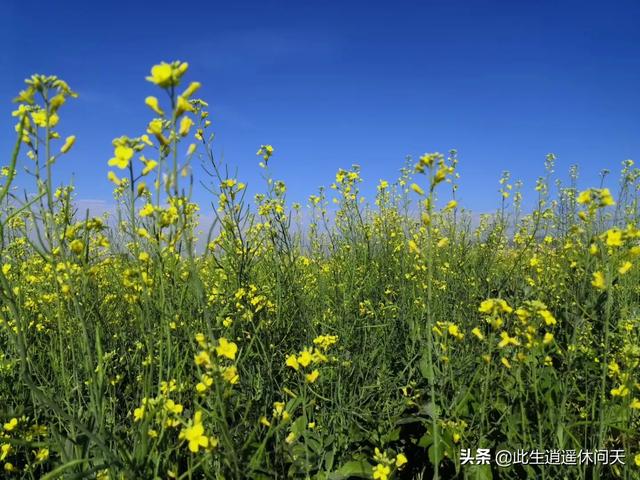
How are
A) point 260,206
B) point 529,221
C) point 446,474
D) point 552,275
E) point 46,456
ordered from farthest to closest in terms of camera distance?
point 529,221
point 552,275
point 260,206
point 446,474
point 46,456

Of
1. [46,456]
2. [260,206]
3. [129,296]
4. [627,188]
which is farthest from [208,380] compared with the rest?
[627,188]

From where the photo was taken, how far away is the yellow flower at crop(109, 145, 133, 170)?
1425 mm

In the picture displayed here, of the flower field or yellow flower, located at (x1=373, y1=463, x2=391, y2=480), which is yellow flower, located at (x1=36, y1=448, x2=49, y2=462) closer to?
the flower field

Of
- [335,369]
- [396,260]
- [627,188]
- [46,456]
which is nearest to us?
[46,456]

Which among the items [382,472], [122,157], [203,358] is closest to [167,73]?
[122,157]

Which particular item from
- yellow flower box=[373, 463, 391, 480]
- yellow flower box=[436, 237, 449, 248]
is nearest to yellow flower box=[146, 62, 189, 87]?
yellow flower box=[436, 237, 449, 248]

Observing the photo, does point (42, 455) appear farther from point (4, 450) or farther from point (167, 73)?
point (167, 73)

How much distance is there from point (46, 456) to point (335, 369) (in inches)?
55.1

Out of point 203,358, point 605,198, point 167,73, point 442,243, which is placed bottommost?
point 203,358

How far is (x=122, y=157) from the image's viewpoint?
143 cm

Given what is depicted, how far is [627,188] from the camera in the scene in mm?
4934

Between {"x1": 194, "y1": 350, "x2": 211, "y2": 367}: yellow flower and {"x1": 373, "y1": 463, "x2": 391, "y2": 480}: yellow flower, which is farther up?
{"x1": 194, "y1": 350, "x2": 211, "y2": 367}: yellow flower

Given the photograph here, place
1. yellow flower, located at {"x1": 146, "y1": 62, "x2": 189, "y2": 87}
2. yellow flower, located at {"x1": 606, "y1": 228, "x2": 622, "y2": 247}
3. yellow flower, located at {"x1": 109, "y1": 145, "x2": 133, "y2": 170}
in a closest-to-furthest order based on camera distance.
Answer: yellow flower, located at {"x1": 146, "y1": 62, "x2": 189, "y2": 87}, yellow flower, located at {"x1": 109, "y1": 145, "x2": 133, "y2": 170}, yellow flower, located at {"x1": 606, "y1": 228, "x2": 622, "y2": 247}

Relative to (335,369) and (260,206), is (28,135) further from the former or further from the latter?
(335,369)
